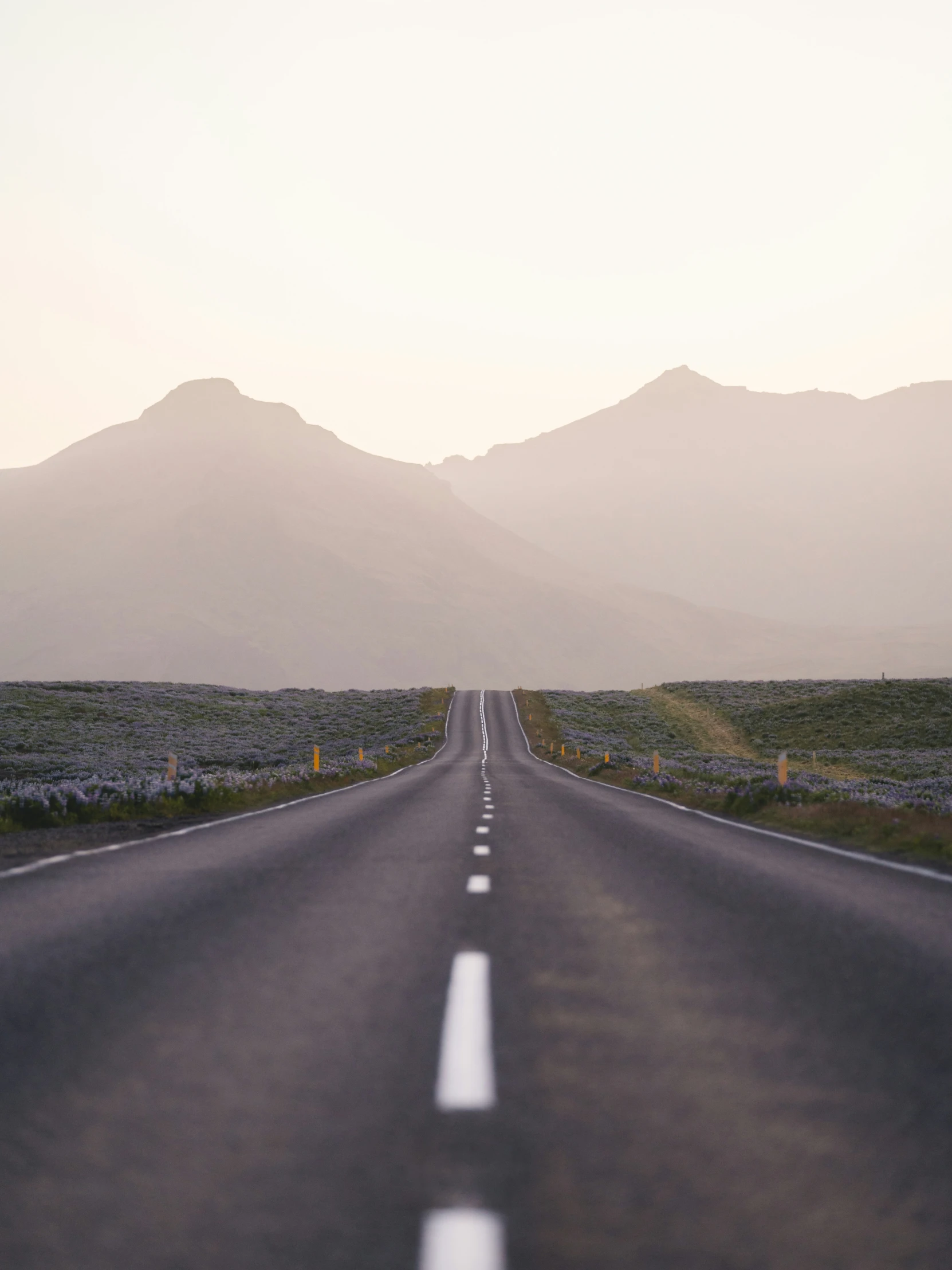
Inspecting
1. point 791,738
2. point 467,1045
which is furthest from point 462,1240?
point 791,738

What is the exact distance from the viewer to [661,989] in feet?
19.2

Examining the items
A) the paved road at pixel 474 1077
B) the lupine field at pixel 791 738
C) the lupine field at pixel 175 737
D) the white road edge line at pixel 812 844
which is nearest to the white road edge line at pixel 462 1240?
the paved road at pixel 474 1077

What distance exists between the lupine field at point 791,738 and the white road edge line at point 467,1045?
1389 centimetres

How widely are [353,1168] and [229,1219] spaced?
477mm

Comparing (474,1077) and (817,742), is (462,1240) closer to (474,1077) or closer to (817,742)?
(474,1077)

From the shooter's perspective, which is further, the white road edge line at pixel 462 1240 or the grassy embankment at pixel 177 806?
the grassy embankment at pixel 177 806

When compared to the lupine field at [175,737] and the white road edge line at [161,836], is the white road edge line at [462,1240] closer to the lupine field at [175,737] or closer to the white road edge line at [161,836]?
the white road edge line at [161,836]

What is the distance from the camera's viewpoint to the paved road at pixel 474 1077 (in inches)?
118

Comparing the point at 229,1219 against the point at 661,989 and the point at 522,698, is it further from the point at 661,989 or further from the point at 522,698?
the point at 522,698

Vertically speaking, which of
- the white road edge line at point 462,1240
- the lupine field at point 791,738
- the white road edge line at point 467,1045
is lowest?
the lupine field at point 791,738

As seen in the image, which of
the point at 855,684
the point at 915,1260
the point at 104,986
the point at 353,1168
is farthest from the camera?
the point at 855,684

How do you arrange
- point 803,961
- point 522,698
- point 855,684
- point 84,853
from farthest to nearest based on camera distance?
1. point 522,698
2. point 855,684
3. point 84,853
4. point 803,961

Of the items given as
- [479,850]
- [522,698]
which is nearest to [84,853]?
[479,850]

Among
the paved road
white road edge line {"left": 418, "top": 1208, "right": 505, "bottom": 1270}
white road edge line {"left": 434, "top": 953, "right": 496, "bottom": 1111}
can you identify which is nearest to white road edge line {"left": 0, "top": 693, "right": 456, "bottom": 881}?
the paved road
